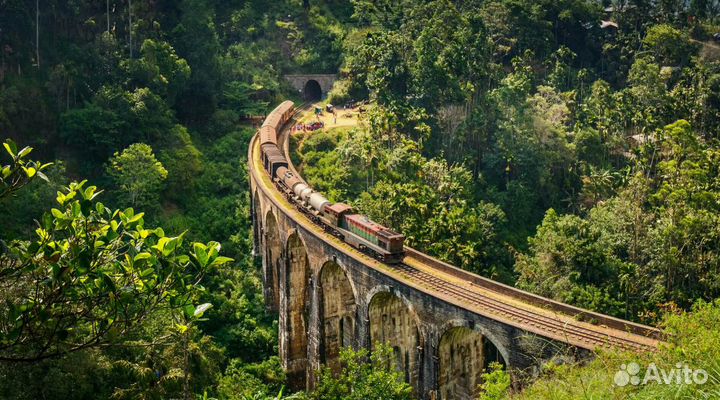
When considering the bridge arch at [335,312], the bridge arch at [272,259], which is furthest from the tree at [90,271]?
the bridge arch at [272,259]

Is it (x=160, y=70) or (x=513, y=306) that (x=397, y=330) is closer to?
(x=513, y=306)

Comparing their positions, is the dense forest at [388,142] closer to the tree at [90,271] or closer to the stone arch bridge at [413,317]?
the stone arch bridge at [413,317]

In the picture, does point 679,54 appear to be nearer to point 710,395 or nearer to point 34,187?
point 34,187

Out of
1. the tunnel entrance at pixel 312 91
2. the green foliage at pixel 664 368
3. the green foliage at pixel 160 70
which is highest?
the green foliage at pixel 160 70

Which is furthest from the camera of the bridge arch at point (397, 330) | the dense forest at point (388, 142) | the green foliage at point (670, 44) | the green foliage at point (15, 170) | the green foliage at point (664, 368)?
the green foliage at point (670, 44)

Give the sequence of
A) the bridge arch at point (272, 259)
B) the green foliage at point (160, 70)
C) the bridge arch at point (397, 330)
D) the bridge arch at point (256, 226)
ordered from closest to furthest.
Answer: the bridge arch at point (397, 330), the bridge arch at point (272, 259), the bridge arch at point (256, 226), the green foliage at point (160, 70)

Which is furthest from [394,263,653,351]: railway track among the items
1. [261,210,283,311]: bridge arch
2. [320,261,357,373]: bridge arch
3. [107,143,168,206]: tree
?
[107,143,168,206]: tree
